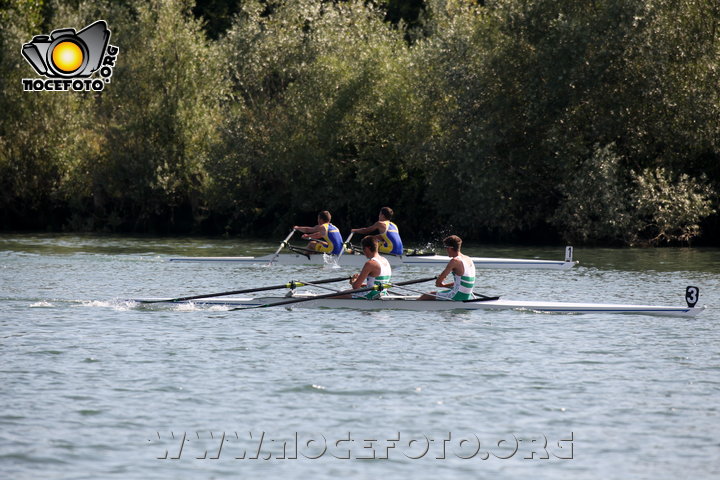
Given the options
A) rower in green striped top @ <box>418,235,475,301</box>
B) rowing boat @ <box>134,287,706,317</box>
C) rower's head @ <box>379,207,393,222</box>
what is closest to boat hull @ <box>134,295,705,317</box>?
rowing boat @ <box>134,287,706,317</box>

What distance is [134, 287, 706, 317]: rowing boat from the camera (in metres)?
17.0

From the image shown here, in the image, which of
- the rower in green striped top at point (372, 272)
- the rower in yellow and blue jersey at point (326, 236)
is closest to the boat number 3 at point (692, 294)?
the rower in green striped top at point (372, 272)

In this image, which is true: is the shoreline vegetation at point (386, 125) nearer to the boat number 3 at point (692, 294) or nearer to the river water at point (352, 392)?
the river water at point (352, 392)

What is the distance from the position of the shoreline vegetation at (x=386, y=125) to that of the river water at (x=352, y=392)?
1566cm

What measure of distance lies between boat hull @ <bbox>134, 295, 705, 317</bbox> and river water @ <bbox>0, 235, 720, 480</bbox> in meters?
0.20

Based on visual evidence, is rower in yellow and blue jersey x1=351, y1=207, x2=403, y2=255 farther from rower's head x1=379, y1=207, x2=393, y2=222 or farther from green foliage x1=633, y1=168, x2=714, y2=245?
green foliage x1=633, y1=168, x2=714, y2=245

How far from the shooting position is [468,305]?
1725cm

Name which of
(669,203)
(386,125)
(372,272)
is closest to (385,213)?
(372,272)

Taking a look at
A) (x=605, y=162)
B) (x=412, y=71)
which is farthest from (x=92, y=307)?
(x=412, y=71)

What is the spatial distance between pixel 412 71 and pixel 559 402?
29471 millimetres

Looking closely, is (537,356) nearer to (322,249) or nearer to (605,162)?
(322,249)

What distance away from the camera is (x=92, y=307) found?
19062mm

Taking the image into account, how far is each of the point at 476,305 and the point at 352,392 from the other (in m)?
5.80

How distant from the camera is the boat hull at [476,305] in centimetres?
1698
